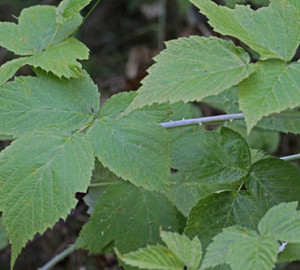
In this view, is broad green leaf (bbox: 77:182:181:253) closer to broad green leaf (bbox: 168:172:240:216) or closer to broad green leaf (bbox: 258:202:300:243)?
broad green leaf (bbox: 168:172:240:216)

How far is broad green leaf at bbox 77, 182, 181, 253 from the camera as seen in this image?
55.8 inches

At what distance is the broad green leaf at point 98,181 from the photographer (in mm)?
1641

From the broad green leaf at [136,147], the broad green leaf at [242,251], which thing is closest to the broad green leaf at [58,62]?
the broad green leaf at [136,147]

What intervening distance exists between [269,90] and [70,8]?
72cm

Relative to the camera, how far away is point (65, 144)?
48.5 inches

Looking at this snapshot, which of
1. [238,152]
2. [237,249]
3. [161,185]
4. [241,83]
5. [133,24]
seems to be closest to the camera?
[237,249]

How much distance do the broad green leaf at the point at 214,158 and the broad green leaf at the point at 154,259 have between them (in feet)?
1.25

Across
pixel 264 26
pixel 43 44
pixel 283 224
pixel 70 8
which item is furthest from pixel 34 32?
pixel 283 224

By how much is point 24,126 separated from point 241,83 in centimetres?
63

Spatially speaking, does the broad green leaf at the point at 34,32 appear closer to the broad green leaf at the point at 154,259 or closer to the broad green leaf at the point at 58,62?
the broad green leaf at the point at 58,62

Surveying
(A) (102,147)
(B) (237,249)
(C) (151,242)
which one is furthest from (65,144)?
(B) (237,249)

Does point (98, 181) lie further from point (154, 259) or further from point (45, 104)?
point (154, 259)

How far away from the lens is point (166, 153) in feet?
4.12

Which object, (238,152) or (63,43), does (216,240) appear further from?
(63,43)
